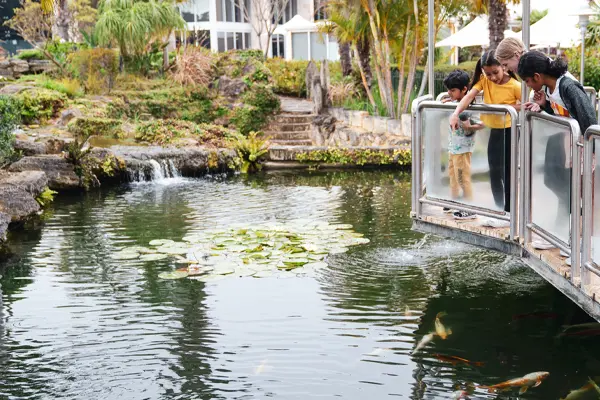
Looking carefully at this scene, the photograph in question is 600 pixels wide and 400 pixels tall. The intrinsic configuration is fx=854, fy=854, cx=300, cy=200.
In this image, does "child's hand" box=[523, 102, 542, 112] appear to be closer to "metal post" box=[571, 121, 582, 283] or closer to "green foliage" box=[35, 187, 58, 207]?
"metal post" box=[571, 121, 582, 283]

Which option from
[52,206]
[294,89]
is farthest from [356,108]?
[52,206]

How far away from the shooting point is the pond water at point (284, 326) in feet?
21.2

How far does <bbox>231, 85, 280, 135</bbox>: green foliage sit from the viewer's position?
2539 cm

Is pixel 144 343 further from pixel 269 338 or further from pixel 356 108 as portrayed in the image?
pixel 356 108

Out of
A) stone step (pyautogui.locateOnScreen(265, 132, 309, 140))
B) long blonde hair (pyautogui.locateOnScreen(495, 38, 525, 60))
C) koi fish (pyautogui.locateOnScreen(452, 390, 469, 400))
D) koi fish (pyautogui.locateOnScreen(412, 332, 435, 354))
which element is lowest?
koi fish (pyautogui.locateOnScreen(452, 390, 469, 400))

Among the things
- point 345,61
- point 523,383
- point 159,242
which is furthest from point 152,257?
point 345,61

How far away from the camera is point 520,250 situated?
6922mm

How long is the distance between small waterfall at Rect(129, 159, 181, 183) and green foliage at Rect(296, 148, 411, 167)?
300cm

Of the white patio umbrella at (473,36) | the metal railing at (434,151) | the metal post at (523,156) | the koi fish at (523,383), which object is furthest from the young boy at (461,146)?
the white patio umbrella at (473,36)

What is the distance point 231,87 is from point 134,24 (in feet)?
11.8

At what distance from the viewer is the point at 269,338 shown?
7457 mm

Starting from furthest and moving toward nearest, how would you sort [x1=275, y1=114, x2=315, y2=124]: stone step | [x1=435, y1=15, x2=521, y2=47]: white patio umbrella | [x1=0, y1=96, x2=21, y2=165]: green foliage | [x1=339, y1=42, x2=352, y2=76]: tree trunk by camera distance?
[x1=339, y1=42, x2=352, y2=76]: tree trunk
[x1=435, y1=15, x2=521, y2=47]: white patio umbrella
[x1=275, y1=114, x2=315, y2=124]: stone step
[x1=0, y1=96, x2=21, y2=165]: green foliage

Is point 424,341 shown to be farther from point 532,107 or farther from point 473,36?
point 473,36

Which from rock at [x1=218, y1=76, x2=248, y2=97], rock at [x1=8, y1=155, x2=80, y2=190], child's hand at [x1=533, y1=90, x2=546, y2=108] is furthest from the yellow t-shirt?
rock at [x1=218, y1=76, x2=248, y2=97]
